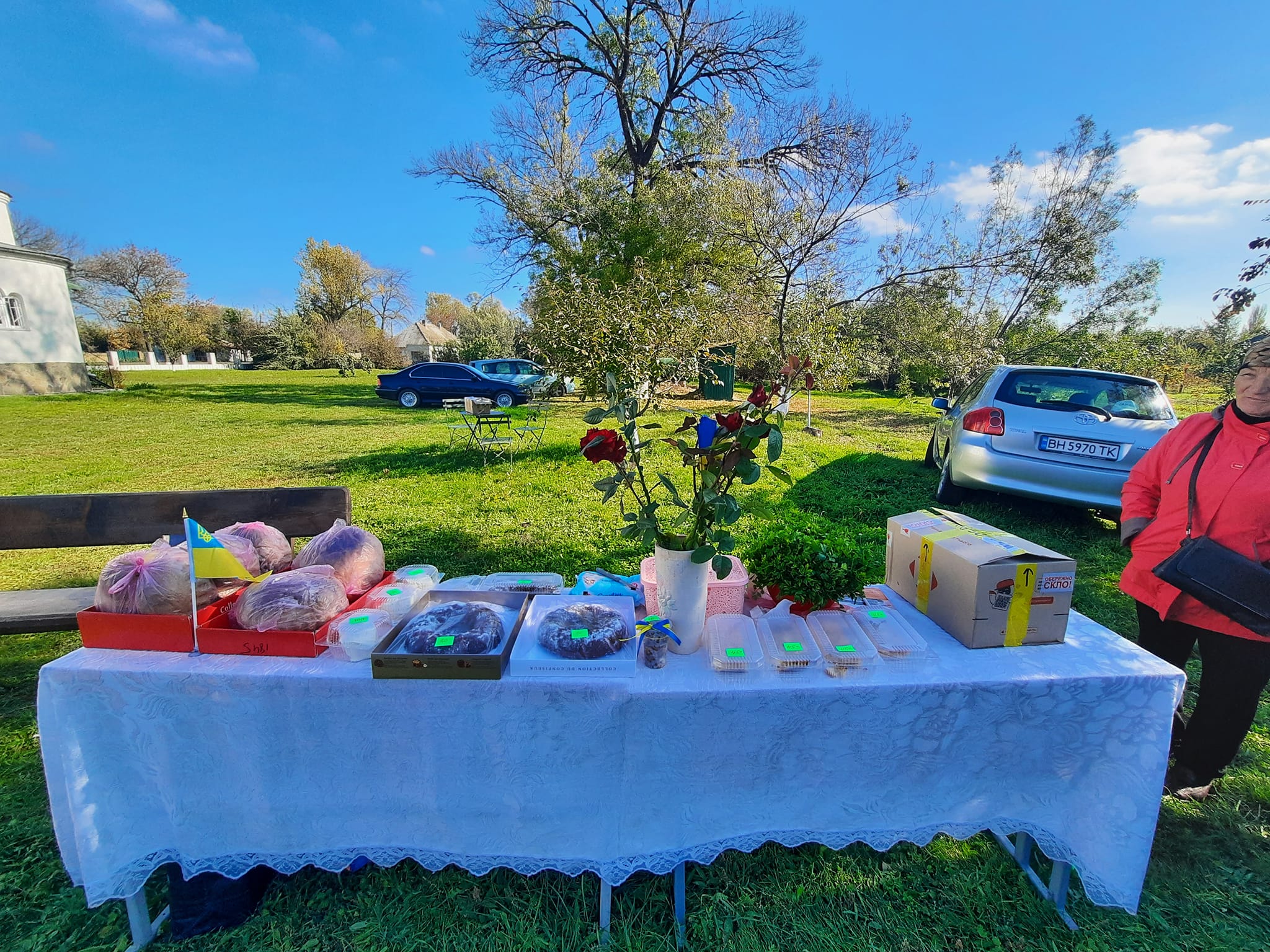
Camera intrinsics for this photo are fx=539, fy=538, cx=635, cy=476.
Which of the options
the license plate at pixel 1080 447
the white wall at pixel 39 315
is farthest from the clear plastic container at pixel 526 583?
the white wall at pixel 39 315

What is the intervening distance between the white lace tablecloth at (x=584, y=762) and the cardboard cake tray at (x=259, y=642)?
1.4 inches

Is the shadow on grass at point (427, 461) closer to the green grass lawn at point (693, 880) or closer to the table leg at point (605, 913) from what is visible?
the green grass lawn at point (693, 880)

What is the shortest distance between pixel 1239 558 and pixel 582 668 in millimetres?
2018

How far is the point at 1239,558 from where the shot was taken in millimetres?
1648

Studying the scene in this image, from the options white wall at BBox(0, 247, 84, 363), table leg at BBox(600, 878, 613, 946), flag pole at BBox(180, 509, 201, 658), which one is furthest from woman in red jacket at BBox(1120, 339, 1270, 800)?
white wall at BBox(0, 247, 84, 363)

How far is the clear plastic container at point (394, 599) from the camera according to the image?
1.62 meters

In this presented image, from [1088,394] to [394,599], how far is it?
18.3 feet

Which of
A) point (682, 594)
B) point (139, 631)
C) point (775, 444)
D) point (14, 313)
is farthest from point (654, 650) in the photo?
point (14, 313)

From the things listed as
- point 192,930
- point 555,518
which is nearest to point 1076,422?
point 555,518

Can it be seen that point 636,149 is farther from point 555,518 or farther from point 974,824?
point 974,824

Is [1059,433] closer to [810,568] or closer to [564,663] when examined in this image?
[810,568]

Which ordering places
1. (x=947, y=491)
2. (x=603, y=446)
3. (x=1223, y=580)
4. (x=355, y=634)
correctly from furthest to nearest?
1. (x=947, y=491)
2. (x=1223, y=580)
3. (x=355, y=634)
4. (x=603, y=446)

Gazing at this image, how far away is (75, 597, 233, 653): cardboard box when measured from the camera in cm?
149

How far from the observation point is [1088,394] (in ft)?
15.1
